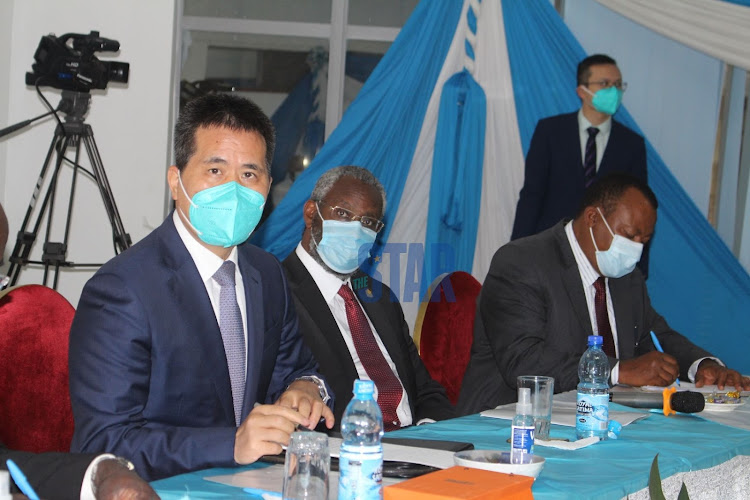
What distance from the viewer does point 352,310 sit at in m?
2.86

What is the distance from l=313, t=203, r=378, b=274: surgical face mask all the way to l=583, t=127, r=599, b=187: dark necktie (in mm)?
1589

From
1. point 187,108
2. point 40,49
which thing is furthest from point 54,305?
point 40,49

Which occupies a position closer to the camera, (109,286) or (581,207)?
(109,286)

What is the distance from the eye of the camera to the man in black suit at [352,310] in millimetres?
2723

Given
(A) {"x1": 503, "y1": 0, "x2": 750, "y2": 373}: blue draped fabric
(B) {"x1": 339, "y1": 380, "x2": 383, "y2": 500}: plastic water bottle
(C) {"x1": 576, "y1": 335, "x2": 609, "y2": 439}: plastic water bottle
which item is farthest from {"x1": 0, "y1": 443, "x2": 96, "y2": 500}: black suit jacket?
(A) {"x1": 503, "y1": 0, "x2": 750, "y2": 373}: blue draped fabric

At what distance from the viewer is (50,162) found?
457 cm

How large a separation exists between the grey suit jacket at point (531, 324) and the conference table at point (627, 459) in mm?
388

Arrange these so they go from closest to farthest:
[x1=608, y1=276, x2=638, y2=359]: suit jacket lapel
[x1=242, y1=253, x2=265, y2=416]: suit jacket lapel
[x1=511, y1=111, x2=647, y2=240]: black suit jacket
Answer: [x1=242, y1=253, x2=265, y2=416]: suit jacket lapel → [x1=608, y1=276, x2=638, y2=359]: suit jacket lapel → [x1=511, y1=111, x2=647, y2=240]: black suit jacket

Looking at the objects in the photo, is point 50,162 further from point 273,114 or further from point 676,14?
point 676,14

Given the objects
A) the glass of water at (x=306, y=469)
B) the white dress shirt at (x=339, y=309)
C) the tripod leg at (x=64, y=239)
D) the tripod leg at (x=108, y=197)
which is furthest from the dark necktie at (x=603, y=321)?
the tripod leg at (x=64, y=239)

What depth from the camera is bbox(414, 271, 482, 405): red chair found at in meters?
3.21

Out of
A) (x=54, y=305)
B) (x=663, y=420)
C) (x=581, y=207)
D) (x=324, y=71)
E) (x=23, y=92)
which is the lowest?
(x=663, y=420)

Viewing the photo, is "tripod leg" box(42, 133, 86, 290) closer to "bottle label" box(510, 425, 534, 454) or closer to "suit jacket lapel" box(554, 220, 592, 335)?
"suit jacket lapel" box(554, 220, 592, 335)

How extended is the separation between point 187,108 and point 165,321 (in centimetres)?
50
